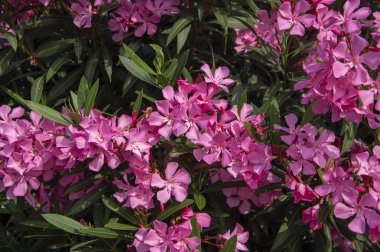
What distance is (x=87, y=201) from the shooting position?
1981 millimetres

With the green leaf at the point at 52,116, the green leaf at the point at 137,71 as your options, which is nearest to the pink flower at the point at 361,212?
the green leaf at the point at 137,71

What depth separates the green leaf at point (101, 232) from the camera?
5.96 ft

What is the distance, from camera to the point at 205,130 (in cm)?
178

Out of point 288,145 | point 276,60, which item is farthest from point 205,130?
point 276,60

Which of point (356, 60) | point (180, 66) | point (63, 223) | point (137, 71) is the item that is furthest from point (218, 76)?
point (63, 223)

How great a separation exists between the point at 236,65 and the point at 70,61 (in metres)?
0.77

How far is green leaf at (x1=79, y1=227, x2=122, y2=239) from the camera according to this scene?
182 cm

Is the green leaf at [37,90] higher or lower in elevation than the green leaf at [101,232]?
higher

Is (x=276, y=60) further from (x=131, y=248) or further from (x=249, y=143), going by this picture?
(x=131, y=248)

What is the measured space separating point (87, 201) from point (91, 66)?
626mm

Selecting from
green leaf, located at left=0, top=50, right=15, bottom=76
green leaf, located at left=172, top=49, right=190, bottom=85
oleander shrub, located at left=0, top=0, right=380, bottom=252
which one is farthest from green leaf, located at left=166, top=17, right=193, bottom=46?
green leaf, located at left=0, top=50, right=15, bottom=76

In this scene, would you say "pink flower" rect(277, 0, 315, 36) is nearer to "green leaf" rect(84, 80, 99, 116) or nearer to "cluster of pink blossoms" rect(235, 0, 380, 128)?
"cluster of pink blossoms" rect(235, 0, 380, 128)

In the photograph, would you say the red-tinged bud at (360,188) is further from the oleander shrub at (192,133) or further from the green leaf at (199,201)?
the green leaf at (199,201)

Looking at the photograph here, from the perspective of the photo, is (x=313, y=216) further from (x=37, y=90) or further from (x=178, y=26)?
(x=37, y=90)
